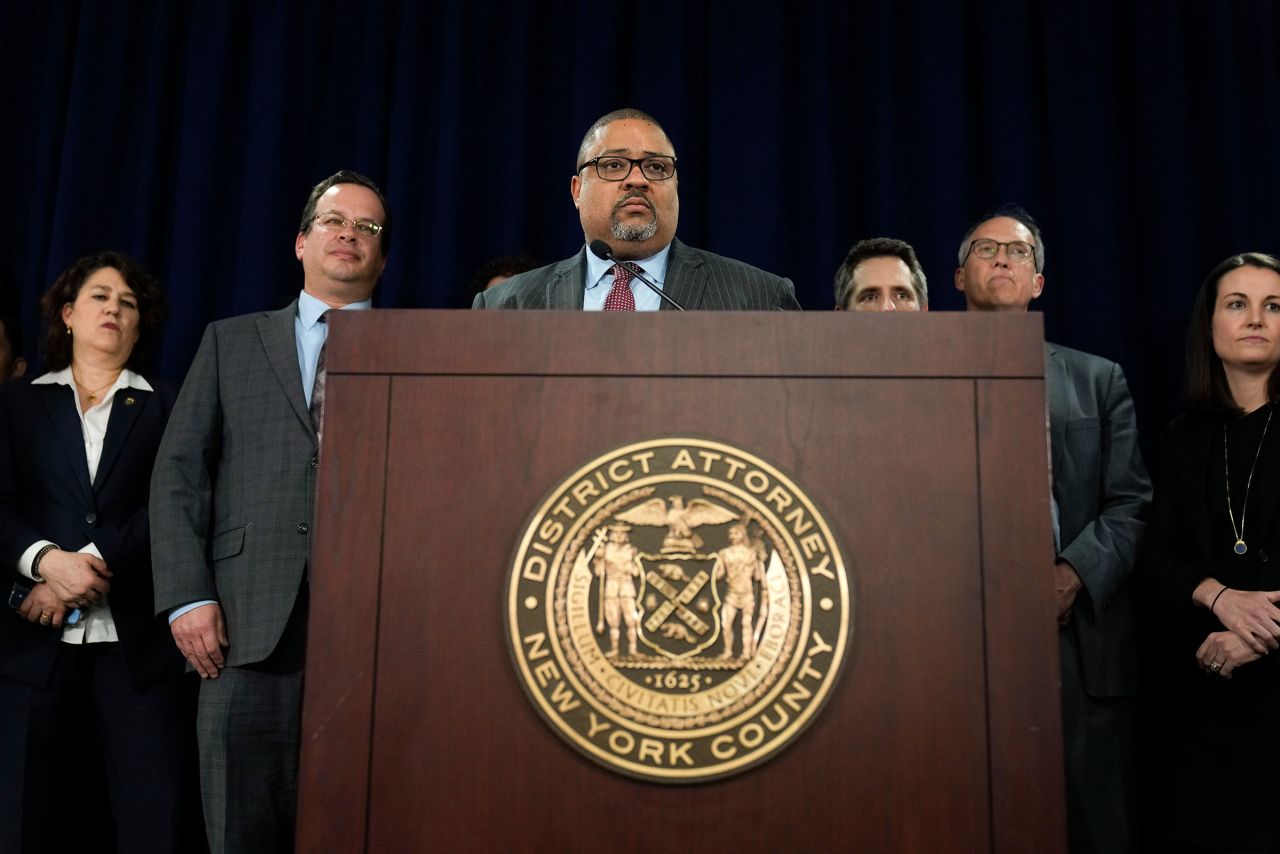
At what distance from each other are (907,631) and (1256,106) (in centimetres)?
265

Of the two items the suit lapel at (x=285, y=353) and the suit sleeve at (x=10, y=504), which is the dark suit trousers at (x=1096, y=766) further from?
the suit sleeve at (x=10, y=504)

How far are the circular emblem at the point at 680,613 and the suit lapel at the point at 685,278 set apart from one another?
0.98 m

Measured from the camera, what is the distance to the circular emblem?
48.5 inches

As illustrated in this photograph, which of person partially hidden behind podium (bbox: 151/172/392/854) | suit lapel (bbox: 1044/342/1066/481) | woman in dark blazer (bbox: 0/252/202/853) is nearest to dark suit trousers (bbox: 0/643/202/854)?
woman in dark blazer (bbox: 0/252/202/853)

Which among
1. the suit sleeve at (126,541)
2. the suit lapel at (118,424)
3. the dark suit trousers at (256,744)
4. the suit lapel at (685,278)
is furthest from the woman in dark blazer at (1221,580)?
the suit lapel at (118,424)

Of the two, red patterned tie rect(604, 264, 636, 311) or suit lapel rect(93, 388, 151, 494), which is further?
suit lapel rect(93, 388, 151, 494)

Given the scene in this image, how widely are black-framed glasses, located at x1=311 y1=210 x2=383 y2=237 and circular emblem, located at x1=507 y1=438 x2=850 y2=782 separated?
156 centimetres

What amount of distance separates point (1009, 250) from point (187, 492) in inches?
71.3

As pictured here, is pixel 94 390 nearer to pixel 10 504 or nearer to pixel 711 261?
pixel 10 504

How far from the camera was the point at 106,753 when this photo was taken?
97.8 inches

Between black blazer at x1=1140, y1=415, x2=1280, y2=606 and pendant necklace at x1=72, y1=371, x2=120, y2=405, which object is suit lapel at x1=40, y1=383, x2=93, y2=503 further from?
black blazer at x1=1140, y1=415, x2=1280, y2=606

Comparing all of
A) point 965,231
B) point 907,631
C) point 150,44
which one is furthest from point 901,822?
point 150,44

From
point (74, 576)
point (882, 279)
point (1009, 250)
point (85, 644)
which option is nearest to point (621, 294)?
point (882, 279)

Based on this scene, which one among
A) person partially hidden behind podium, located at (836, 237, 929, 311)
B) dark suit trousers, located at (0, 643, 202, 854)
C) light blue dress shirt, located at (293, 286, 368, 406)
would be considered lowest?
dark suit trousers, located at (0, 643, 202, 854)
